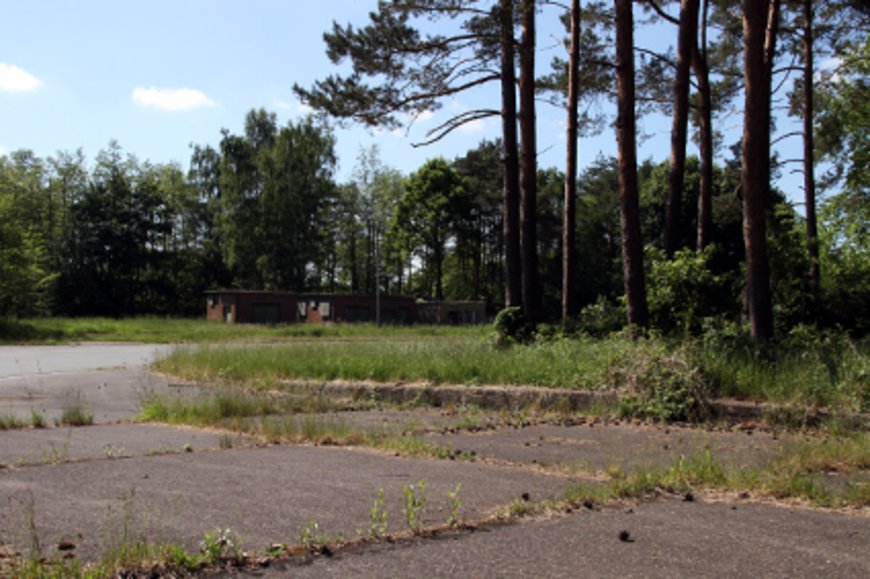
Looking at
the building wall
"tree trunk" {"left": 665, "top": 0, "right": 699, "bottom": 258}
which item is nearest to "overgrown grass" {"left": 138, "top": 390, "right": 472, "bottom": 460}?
"tree trunk" {"left": 665, "top": 0, "right": 699, "bottom": 258}

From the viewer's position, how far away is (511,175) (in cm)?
1959

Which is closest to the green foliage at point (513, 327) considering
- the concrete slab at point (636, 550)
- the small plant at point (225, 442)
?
the small plant at point (225, 442)

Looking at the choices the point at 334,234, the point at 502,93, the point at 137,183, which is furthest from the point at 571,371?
the point at 137,183

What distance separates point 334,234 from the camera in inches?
3445

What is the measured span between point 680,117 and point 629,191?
5514 mm

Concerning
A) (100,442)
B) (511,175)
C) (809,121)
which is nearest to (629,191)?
(511,175)

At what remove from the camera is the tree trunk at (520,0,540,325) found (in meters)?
19.1

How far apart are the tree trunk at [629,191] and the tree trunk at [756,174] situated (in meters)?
2.29

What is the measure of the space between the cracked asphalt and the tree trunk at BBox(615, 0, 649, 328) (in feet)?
19.8

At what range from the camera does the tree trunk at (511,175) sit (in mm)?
19297

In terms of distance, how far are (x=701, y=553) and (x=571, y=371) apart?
7485mm

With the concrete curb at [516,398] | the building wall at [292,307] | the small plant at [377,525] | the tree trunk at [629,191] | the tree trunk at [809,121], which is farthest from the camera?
the building wall at [292,307]

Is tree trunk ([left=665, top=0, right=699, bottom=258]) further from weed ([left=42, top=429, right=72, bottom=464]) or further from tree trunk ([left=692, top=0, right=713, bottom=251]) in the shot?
weed ([left=42, top=429, right=72, bottom=464])

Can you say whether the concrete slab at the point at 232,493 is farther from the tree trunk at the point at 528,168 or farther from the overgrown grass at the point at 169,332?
the overgrown grass at the point at 169,332
